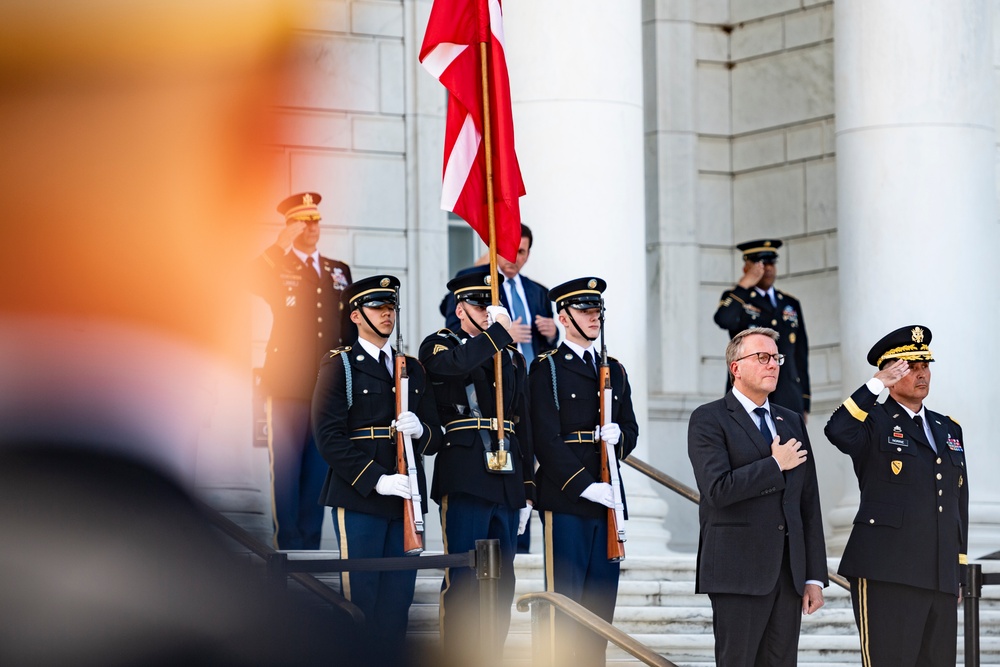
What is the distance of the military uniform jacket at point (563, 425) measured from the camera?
25.3 ft

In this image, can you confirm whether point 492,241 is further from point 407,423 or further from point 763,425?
point 763,425

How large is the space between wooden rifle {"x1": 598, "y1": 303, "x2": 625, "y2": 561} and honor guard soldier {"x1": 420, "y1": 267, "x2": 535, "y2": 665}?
A: 14.0 inches

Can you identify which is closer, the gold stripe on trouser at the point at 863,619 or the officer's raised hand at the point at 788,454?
the officer's raised hand at the point at 788,454

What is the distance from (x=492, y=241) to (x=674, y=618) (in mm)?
2461

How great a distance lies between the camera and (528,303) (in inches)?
378

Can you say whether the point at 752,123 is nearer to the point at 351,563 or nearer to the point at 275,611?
the point at 351,563

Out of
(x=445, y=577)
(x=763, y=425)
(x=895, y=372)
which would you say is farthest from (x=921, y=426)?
(x=445, y=577)

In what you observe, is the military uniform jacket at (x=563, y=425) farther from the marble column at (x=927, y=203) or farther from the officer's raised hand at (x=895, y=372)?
the marble column at (x=927, y=203)

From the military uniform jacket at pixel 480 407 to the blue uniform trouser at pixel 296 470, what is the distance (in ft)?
5.56

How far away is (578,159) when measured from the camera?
10.5 meters

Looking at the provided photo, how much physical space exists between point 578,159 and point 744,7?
4639 millimetres

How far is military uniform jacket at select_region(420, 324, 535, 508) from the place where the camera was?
7.41 meters

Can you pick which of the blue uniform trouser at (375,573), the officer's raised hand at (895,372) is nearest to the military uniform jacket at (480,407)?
the blue uniform trouser at (375,573)

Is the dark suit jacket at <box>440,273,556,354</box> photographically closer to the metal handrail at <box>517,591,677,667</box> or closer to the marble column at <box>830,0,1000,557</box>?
the marble column at <box>830,0,1000,557</box>
